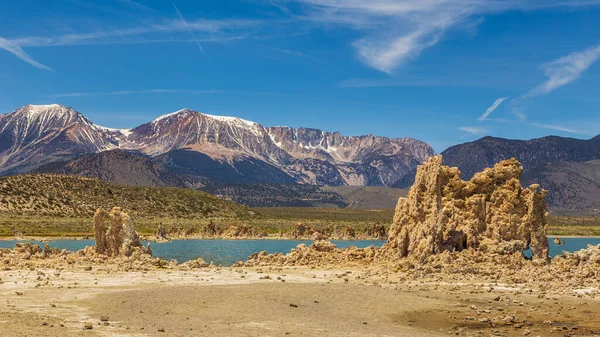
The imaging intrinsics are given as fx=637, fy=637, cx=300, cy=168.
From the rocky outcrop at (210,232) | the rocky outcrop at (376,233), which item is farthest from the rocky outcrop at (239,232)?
the rocky outcrop at (376,233)

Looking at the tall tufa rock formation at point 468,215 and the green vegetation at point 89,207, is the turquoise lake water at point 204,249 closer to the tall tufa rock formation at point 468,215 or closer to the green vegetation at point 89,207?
the tall tufa rock formation at point 468,215

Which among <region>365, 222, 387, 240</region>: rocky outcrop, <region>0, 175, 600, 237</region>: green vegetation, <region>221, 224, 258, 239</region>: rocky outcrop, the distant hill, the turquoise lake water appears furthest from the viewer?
the distant hill

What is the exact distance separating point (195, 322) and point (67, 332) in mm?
4923

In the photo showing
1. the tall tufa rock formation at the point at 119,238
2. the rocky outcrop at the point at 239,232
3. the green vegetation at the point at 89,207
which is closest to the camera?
the tall tufa rock formation at the point at 119,238

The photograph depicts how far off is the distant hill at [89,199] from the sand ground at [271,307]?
113611mm

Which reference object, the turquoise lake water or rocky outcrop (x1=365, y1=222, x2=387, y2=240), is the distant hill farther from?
rocky outcrop (x1=365, y1=222, x2=387, y2=240)

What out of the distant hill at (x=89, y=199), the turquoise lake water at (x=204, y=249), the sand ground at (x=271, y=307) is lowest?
the turquoise lake water at (x=204, y=249)

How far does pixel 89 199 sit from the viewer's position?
531 feet

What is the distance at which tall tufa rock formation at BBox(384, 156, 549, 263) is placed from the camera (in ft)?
158

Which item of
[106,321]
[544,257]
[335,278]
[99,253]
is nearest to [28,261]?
[99,253]

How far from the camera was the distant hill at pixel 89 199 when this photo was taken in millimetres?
145375

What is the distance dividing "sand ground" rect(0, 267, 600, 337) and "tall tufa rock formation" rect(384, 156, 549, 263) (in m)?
10.4

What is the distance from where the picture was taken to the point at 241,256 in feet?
224

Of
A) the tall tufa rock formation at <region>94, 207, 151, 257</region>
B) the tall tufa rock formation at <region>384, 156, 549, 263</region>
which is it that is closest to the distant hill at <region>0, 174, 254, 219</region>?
Result: the tall tufa rock formation at <region>94, 207, 151, 257</region>
